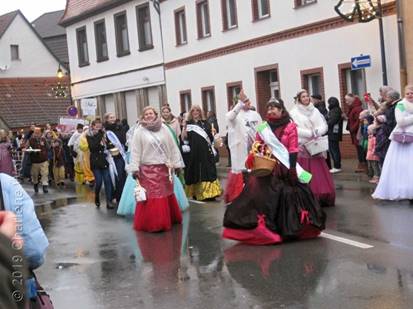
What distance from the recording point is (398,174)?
11.2m

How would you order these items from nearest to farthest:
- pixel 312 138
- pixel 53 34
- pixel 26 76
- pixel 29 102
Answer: pixel 312 138, pixel 29 102, pixel 26 76, pixel 53 34

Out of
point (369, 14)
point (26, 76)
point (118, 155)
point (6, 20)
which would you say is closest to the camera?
point (118, 155)

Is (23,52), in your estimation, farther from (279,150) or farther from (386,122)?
(279,150)

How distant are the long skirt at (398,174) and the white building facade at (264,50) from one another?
25.2 ft

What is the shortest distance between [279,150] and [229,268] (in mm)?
1831

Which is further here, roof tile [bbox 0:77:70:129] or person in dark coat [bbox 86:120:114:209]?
roof tile [bbox 0:77:70:129]

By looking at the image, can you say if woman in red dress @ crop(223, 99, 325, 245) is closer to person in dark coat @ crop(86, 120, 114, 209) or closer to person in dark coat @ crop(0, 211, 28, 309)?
person in dark coat @ crop(86, 120, 114, 209)

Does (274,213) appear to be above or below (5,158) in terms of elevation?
below

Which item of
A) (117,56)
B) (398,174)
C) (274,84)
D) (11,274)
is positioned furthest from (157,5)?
(11,274)

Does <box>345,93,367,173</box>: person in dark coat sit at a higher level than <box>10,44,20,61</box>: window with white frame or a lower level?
lower

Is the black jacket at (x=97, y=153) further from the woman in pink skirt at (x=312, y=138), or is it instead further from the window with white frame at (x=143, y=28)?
the window with white frame at (x=143, y=28)

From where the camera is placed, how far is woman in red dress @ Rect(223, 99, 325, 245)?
8.30 m

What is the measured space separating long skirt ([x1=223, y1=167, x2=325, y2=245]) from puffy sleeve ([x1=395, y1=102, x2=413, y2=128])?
3.17 metres

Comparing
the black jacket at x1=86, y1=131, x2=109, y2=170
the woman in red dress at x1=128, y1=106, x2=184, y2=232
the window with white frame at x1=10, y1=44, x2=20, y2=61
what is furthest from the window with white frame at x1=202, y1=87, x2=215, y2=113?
the window with white frame at x1=10, y1=44, x2=20, y2=61
